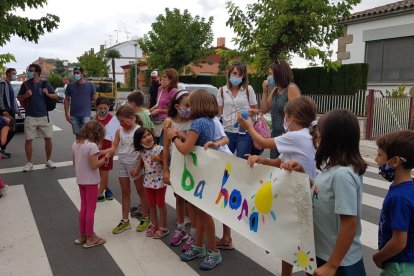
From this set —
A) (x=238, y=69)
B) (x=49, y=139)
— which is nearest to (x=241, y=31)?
(x=49, y=139)

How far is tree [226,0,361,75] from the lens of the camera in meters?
13.3

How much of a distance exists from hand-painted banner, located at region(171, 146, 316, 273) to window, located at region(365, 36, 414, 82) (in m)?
13.4

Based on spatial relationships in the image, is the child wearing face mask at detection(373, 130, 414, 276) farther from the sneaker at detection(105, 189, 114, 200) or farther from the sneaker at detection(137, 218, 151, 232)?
the sneaker at detection(105, 189, 114, 200)

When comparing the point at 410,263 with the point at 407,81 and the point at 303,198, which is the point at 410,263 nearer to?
the point at 303,198

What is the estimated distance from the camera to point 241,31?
14.4 metres

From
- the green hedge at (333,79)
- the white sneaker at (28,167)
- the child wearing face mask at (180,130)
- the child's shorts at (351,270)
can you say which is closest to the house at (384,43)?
the green hedge at (333,79)

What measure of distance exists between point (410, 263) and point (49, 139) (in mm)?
7276

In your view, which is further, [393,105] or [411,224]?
[393,105]

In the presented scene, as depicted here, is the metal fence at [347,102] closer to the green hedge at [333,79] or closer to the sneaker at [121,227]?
the green hedge at [333,79]

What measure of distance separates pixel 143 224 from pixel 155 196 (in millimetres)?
522

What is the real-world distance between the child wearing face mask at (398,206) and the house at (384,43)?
13840mm

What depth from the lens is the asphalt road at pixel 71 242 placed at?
3.67m

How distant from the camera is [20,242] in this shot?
4316mm

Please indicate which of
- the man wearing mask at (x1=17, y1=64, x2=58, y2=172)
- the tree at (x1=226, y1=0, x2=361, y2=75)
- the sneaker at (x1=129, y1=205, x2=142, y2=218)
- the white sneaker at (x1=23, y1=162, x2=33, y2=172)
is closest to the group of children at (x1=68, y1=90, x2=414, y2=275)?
the sneaker at (x1=129, y1=205, x2=142, y2=218)
